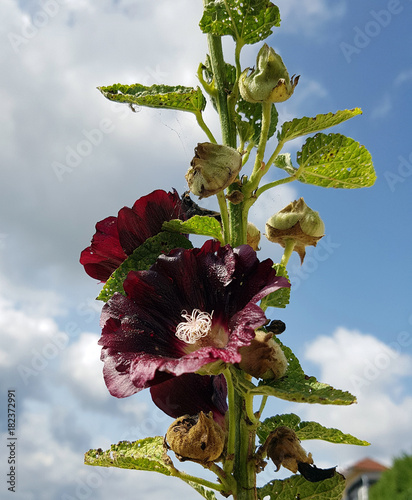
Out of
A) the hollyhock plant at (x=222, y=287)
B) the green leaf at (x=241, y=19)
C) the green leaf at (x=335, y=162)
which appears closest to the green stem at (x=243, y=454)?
the hollyhock plant at (x=222, y=287)

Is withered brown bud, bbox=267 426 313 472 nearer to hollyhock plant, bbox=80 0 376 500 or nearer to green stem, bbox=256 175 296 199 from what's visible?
hollyhock plant, bbox=80 0 376 500

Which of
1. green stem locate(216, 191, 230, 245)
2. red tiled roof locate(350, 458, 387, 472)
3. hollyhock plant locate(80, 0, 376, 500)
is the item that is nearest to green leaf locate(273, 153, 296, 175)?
hollyhock plant locate(80, 0, 376, 500)

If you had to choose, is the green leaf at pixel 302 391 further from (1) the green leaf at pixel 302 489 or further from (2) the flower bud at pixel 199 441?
(1) the green leaf at pixel 302 489

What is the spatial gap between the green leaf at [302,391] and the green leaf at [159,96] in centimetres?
61

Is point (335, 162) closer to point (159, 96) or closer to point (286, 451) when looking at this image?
point (159, 96)

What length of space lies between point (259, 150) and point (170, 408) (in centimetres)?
55

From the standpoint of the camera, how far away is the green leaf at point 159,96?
1196 millimetres

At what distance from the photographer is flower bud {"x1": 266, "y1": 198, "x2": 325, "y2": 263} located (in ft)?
4.20

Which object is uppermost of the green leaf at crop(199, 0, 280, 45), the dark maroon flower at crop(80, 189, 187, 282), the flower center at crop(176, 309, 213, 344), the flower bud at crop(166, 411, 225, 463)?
the green leaf at crop(199, 0, 280, 45)

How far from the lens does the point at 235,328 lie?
0.91m

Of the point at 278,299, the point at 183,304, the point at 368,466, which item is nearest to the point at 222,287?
the point at 183,304

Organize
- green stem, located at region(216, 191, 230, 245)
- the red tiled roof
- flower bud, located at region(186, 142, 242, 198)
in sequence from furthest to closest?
1. the red tiled roof
2. green stem, located at region(216, 191, 230, 245)
3. flower bud, located at region(186, 142, 242, 198)

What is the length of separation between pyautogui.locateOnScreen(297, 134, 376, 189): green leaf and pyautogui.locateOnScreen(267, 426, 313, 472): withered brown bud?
1.89 feet

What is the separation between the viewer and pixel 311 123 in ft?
3.94
